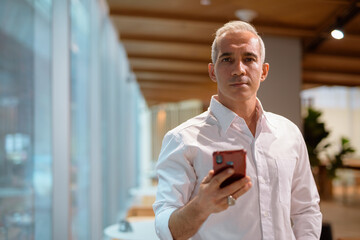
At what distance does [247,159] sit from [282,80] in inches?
56.2

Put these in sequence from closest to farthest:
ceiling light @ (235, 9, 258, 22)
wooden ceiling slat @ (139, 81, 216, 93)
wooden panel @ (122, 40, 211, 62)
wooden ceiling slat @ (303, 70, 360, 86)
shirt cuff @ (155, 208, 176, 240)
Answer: shirt cuff @ (155, 208, 176, 240) → ceiling light @ (235, 9, 258, 22) → wooden panel @ (122, 40, 211, 62) → wooden ceiling slat @ (303, 70, 360, 86) → wooden ceiling slat @ (139, 81, 216, 93)

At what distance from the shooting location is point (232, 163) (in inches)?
44.6

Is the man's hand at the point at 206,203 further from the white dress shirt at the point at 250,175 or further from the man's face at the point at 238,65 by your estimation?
the man's face at the point at 238,65

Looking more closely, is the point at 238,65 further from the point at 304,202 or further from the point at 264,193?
the point at 304,202

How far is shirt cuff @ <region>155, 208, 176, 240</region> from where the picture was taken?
1341 mm

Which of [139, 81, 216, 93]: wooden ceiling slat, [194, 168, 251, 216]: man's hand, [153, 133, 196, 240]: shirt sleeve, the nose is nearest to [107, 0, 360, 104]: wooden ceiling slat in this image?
[139, 81, 216, 93]: wooden ceiling slat

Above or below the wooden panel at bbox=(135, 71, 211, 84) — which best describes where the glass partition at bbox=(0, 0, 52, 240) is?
below

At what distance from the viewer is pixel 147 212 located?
17.3 ft

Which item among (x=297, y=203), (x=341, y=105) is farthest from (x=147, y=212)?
(x=341, y=105)

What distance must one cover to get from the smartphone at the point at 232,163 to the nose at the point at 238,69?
1.16ft

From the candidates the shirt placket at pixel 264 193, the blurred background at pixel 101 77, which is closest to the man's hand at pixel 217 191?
the shirt placket at pixel 264 193

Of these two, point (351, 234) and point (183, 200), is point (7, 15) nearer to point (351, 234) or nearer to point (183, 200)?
point (183, 200)

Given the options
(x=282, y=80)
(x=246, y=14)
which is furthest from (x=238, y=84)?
(x=246, y=14)

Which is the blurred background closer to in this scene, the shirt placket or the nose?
the nose
